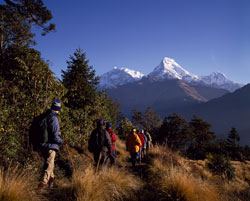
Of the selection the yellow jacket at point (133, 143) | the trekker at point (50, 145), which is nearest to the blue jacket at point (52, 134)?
the trekker at point (50, 145)

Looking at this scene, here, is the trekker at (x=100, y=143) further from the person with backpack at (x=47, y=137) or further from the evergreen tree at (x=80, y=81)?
the evergreen tree at (x=80, y=81)

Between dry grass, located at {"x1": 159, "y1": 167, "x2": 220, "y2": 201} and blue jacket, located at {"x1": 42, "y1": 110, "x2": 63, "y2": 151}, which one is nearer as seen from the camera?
dry grass, located at {"x1": 159, "y1": 167, "x2": 220, "y2": 201}

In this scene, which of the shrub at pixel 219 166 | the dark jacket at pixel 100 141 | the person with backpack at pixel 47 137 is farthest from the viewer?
the shrub at pixel 219 166

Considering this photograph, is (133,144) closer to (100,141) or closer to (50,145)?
(100,141)

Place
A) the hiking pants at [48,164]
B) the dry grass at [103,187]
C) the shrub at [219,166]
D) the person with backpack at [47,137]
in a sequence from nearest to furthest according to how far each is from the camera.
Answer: the dry grass at [103,187]
the person with backpack at [47,137]
the hiking pants at [48,164]
the shrub at [219,166]

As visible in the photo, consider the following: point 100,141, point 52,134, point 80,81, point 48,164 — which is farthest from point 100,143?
point 80,81

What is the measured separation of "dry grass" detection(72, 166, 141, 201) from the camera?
298 centimetres

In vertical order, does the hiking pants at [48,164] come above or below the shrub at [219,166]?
above

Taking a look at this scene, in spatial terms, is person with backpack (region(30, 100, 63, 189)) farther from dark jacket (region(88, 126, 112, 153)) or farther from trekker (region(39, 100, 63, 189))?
dark jacket (region(88, 126, 112, 153))

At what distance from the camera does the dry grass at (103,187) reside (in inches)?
117

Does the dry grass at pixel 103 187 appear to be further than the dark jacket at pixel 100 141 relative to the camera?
No

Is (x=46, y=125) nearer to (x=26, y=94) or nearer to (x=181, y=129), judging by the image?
(x=26, y=94)

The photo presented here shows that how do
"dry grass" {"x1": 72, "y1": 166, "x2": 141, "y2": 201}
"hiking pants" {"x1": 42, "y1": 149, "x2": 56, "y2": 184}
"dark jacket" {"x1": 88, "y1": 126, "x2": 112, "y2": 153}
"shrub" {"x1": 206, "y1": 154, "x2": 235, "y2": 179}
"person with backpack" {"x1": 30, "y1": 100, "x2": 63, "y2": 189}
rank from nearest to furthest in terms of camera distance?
"dry grass" {"x1": 72, "y1": 166, "x2": 141, "y2": 201}
"person with backpack" {"x1": 30, "y1": 100, "x2": 63, "y2": 189}
"hiking pants" {"x1": 42, "y1": 149, "x2": 56, "y2": 184}
"dark jacket" {"x1": 88, "y1": 126, "x2": 112, "y2": 153}
"shrub" {"x1": 206, "y1": 154, "x2": 235, "y2": 179}

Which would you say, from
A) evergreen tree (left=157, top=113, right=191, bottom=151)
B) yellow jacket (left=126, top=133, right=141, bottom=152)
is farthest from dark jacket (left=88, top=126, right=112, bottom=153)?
evergreen tree (left=157, top=113, right=191, bottom=151)
